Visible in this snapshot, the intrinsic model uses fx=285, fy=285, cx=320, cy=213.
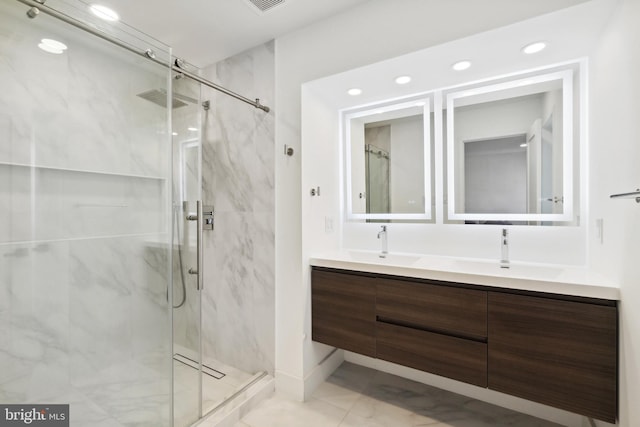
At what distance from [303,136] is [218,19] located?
898mm

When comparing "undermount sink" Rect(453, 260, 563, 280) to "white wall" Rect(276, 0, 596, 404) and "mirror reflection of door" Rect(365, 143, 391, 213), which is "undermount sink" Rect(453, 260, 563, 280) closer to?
"white wall" Rect(276, 0, 596, 404)

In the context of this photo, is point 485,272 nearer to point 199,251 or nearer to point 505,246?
point 505,246

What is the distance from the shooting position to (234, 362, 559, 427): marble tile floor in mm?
1700

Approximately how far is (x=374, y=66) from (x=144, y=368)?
216 cm

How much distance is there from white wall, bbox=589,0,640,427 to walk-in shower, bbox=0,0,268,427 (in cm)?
203

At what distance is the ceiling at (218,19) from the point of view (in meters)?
1.69

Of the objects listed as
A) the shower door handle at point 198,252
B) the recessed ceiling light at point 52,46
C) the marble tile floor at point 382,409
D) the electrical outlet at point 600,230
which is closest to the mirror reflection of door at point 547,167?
the electrical outlet at point 600,230

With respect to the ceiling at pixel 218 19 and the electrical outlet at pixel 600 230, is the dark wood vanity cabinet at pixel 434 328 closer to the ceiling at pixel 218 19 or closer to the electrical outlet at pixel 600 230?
the electrical outlet at pixel 600 230

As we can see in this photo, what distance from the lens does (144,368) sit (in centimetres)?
159

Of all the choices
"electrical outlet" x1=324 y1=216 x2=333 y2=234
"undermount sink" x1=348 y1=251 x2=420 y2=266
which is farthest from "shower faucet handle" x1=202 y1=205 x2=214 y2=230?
"undermount sink" x1=348 y1=251 x2=420 y2=266

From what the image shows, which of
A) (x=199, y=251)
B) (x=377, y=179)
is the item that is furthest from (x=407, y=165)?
(x=199, y=251)

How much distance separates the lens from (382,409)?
1.82 metres

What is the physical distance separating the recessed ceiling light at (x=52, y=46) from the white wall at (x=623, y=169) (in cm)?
246

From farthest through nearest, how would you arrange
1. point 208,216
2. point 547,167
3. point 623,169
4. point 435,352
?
point 208,216
point 547,167
point 435,352
point 623,169
